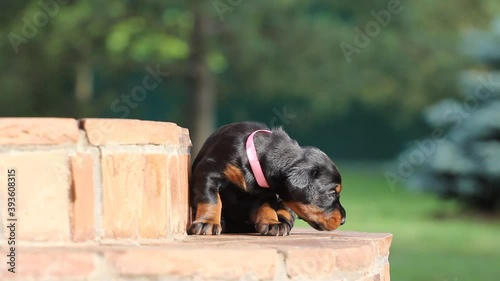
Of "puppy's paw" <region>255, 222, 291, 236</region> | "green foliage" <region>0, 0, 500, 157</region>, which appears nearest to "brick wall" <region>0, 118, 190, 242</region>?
"puppy's paw" <region>255, 222, 291, 236</region>

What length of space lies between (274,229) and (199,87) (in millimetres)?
9851

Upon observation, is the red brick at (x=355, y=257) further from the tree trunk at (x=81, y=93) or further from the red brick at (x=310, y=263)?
the tree trunk at (x=81, y=93)

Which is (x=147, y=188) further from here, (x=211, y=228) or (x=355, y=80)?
(x=355, y=80)

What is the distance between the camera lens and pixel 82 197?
3.46m

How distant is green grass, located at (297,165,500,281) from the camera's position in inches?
322

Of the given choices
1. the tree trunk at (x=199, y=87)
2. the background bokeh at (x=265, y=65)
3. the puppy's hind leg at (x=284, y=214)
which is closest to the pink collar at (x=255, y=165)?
the puppy's hind leg at (x=284, y=214)

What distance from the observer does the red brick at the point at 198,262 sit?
10.6 feet

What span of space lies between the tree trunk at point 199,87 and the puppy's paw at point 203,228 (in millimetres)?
9439

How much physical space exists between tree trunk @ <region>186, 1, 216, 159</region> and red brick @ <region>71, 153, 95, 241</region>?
10.1m

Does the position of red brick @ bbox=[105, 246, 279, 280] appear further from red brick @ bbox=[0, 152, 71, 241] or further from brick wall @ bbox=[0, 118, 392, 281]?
red brick @ bbox=[0, 152, 71, 241]

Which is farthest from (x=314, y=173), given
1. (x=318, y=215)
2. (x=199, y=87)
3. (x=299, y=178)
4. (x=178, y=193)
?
(x=199, y=87)

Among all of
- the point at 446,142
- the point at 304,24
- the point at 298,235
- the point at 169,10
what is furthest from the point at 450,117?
the point at 298,235

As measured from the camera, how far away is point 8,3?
12.9 m

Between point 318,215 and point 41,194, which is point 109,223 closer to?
point 41,194
